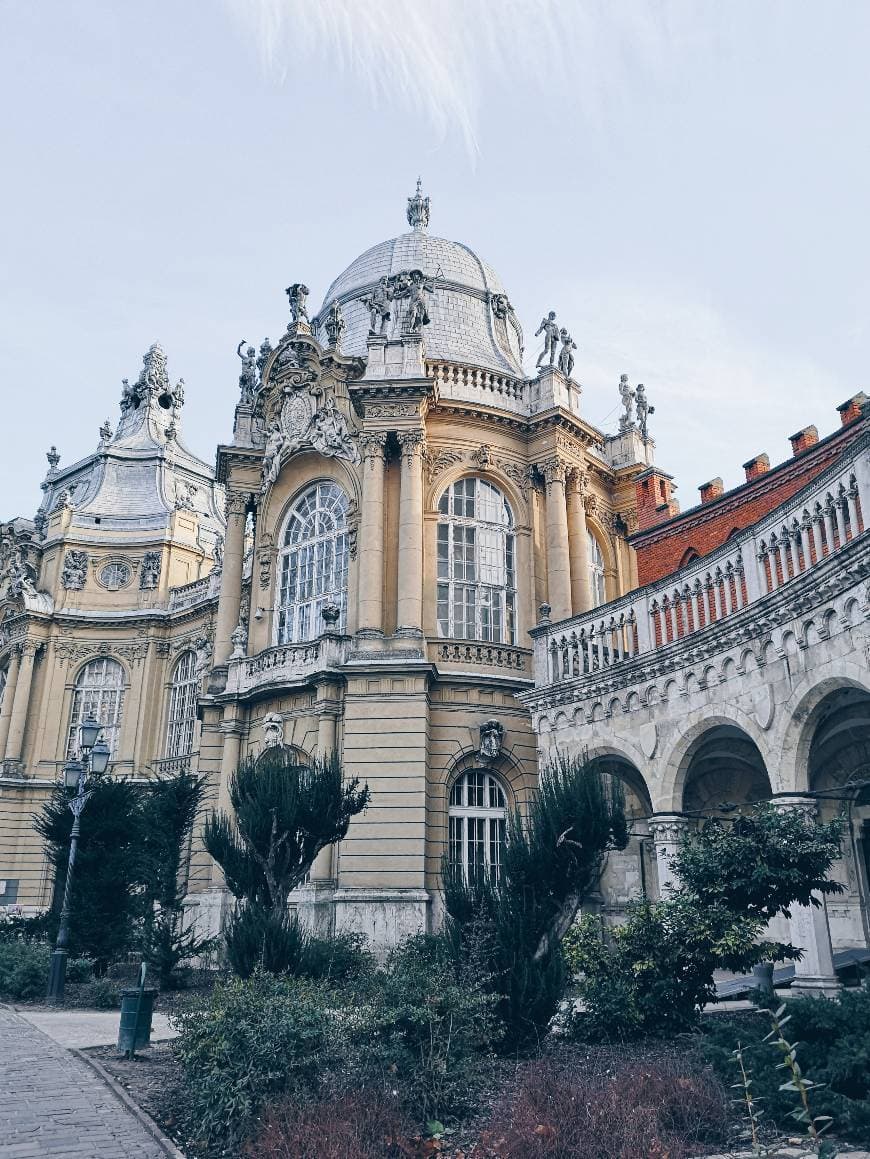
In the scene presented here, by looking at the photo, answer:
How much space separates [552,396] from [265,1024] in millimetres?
20257

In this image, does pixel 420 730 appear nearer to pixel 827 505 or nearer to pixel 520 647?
pixel 520 647

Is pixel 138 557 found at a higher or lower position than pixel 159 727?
higher

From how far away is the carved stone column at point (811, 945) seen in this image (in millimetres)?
11508

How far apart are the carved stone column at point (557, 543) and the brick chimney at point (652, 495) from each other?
10.4 feet

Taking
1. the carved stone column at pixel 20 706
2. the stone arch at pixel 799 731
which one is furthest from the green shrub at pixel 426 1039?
the carved stone column at pixel 20 706

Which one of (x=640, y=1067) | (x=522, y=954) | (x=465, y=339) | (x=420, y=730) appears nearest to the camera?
(x=640, y=1067)

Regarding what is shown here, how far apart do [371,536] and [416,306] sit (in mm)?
7050

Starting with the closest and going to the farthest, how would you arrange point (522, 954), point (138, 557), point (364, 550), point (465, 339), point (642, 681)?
point (522, 954) < point (642, 681) < point (364, 550) < point (465, 339) < point (138, 557)

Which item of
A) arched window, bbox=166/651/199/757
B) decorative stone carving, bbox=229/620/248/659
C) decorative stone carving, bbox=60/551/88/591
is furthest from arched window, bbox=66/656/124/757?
decorative stone carving, bbox=229/620/248/659

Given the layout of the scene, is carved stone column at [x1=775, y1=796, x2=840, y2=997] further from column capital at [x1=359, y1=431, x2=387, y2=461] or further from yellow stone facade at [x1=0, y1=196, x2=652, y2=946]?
column capital at [x1=359, y1=431, x2=387, y2=461]

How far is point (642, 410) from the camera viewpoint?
31.2 m

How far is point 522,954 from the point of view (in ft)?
39.0

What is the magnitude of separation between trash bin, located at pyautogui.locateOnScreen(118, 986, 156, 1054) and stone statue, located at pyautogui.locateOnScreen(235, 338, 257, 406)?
20.9m

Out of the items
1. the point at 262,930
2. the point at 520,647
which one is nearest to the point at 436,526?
the point at 520,647
